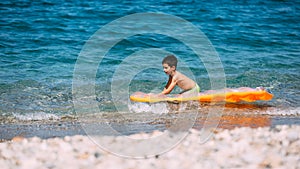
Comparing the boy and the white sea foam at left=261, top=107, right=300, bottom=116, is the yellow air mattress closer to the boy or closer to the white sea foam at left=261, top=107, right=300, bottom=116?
the boy

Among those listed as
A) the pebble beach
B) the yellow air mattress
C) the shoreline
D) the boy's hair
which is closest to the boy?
the boy's hair

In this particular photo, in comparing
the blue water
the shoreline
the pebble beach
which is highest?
the pebble beach

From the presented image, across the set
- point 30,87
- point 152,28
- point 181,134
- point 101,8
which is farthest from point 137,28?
point 181,134

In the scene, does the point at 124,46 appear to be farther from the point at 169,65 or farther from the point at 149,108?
the point at 149,108

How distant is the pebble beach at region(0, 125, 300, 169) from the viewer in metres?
4.45

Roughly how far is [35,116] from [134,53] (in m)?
5.25

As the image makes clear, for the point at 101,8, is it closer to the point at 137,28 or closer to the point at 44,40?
the point at 137,28

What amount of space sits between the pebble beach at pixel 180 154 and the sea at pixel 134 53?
1.12m

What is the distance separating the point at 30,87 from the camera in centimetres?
857

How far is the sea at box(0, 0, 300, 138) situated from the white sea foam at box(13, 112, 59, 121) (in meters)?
0.02

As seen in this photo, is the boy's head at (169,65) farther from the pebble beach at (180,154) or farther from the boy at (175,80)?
the pebble beach at (180,154)

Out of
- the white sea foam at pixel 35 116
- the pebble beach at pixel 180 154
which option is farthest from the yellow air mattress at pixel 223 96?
the pebble beach at pixel 180 154

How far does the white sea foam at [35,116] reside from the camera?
678 cm

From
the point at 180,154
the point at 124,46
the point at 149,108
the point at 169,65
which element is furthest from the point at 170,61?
the point at 124,46
